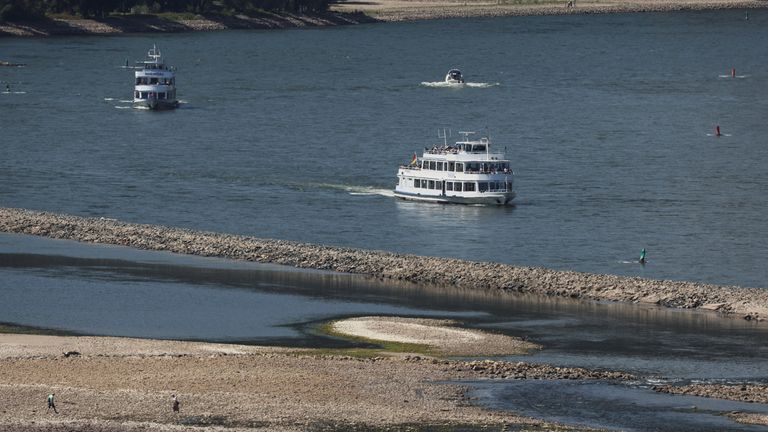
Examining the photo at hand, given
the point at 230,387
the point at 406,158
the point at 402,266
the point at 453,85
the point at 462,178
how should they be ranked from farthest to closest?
the point at 453,85 → the point at 406,158 → the point at 462,178 → the point at 402,266 → the point at 230,387

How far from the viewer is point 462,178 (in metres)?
100

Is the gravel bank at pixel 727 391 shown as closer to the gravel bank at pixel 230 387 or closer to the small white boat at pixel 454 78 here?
the gravel bank at pixel 230 387

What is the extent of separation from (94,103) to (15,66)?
1435 inches

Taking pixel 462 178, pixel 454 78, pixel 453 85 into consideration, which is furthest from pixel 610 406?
pixel 454 78

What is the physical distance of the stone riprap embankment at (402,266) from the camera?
71.1 metres

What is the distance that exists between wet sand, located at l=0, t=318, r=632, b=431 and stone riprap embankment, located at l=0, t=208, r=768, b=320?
1134 cm

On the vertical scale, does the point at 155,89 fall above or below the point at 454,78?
below

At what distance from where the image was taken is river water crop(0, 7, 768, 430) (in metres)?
65.9

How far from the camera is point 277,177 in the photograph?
111625 mm

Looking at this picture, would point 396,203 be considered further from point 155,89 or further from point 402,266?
point 155,89

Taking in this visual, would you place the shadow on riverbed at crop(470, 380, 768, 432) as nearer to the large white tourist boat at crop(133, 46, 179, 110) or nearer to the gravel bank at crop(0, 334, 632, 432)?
the gravel bank at crop(0, 334, 632, 432)

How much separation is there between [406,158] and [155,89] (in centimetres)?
4228

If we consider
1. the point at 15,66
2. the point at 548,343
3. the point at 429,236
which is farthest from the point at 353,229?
the point at 15,66

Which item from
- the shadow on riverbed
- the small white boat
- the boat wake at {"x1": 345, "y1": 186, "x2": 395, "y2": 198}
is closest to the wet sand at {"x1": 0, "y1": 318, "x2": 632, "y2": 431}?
the shadow on riverbed
